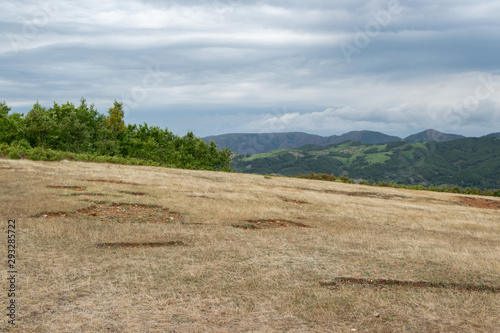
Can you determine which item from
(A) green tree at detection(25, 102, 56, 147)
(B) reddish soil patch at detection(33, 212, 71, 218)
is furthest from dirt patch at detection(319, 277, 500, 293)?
(A) green tree at detection(25, 102, 56, 147)

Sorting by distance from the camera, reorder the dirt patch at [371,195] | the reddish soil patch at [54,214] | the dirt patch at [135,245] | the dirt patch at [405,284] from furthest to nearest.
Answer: the dirt patch at [371,195], the reddish soil patch at [54,214], the dirt patch at [135,245], the dirt patch at [405,284]

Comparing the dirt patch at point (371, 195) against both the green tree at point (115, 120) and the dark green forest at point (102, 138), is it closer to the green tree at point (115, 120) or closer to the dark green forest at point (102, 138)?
the dark green forest at point (102, 138)

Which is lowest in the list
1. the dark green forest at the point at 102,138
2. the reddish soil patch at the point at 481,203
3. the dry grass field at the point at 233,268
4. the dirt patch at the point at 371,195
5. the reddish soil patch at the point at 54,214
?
the reddish soil patch at the point at 481,203

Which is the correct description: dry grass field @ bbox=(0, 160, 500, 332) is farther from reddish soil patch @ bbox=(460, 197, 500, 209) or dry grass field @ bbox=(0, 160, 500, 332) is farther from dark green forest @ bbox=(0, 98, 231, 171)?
dark green forest @ bbox=(0, 98, 231, 171)

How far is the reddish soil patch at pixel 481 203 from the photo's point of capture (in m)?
41.2

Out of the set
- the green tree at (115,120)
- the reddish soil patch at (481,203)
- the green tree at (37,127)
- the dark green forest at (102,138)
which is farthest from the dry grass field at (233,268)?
the green tree at (115,120)

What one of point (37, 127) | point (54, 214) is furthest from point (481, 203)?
point (37, 127)

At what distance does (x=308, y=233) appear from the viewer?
60.8ft

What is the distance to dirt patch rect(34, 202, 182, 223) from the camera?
61.6ft

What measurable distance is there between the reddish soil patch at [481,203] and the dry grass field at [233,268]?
1893 cm

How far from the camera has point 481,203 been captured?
43.0 meters

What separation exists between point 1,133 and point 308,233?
7258 centimetres

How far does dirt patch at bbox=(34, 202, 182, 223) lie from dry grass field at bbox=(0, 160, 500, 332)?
100 mm

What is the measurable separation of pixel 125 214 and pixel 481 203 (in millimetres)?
40677
